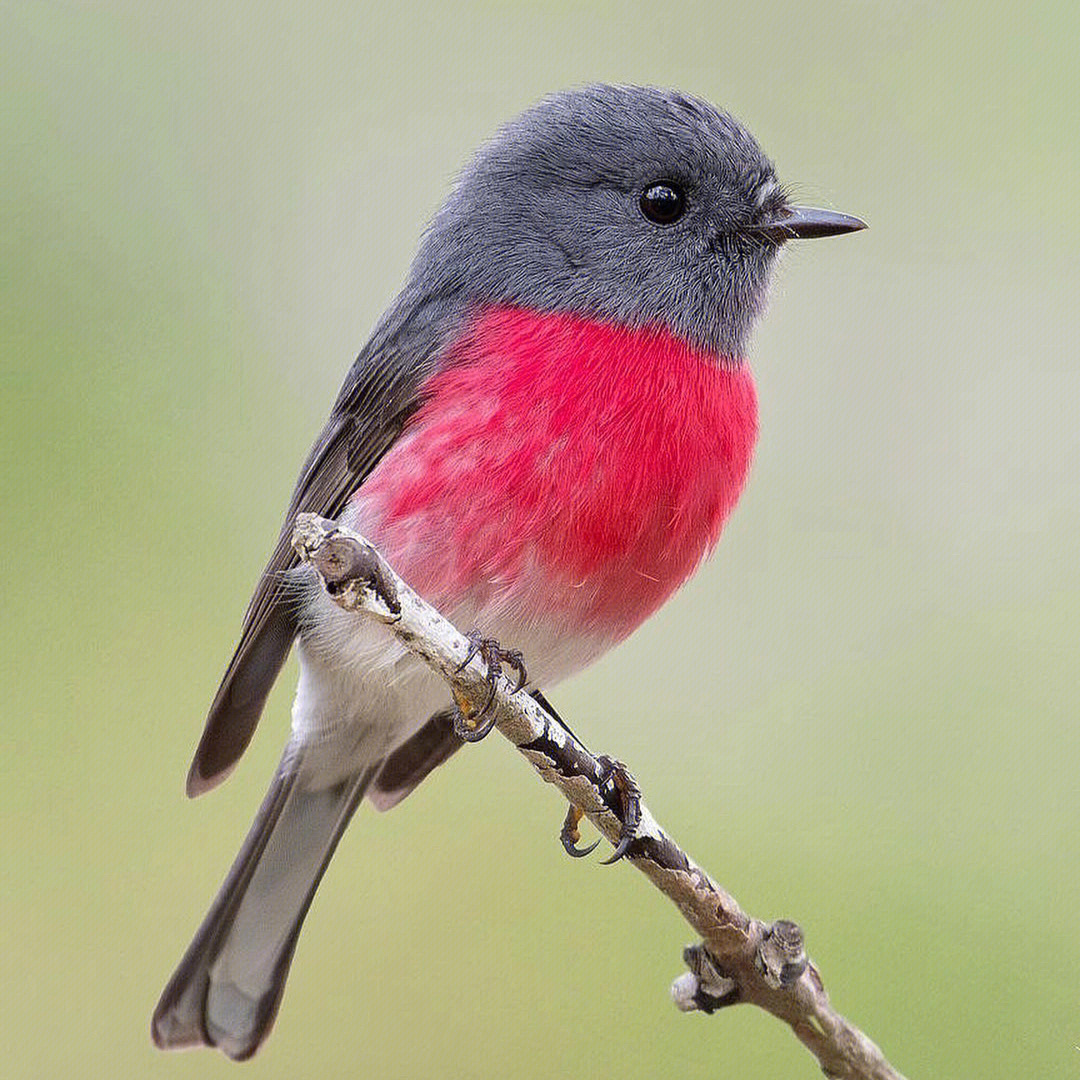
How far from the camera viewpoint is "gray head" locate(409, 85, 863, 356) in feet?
10.6

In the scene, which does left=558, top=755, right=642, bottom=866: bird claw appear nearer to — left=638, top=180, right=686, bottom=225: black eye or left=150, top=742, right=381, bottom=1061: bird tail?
left=150, top=742, right=381, bottom=1061: bird tail

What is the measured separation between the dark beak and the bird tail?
1510 mm

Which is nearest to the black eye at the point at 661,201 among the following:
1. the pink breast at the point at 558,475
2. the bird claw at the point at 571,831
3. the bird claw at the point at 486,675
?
the pink breast at the point at 558,475

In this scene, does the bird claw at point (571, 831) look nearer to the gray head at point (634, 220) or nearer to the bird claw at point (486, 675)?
the bird claw at point (486, 675)

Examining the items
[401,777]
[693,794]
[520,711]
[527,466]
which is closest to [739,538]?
[693,794]

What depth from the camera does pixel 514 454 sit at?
2896mm

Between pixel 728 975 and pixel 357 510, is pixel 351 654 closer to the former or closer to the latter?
pixel 357 510

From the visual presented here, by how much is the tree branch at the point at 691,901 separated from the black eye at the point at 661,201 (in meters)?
1.11

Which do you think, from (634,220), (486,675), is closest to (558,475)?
(486,675)

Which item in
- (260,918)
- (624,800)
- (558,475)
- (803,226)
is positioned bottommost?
(260,918)

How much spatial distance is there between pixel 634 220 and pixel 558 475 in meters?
0.72

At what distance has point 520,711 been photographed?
2.59 metres

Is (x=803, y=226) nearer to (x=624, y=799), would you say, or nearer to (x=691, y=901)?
(x=624, y=799)

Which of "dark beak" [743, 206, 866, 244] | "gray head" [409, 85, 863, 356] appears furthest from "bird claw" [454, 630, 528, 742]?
"dark beak" [743, 206, 866, 244]
